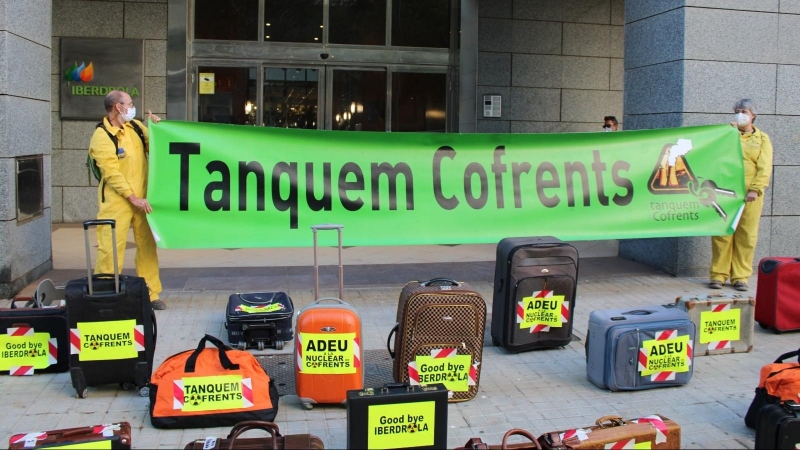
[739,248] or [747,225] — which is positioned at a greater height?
[747,225]

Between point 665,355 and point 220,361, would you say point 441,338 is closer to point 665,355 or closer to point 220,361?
point 220,361

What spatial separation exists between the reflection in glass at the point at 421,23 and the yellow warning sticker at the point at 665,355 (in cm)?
997

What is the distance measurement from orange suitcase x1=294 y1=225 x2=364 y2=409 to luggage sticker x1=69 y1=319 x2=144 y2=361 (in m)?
1.14

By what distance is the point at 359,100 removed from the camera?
14836 mm

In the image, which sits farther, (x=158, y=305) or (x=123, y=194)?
(x=158, y=305)

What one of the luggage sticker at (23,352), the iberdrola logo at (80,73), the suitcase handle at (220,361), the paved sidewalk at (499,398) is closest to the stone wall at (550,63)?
the iberdrola logo at (80,73)

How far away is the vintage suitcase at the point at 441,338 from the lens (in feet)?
18.9

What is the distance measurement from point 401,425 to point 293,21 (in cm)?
1098

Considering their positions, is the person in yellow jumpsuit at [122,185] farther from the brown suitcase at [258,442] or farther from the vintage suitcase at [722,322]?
the vintage suitcase at [722,322]

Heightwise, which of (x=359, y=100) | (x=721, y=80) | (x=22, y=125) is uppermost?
(x=359, y=100)

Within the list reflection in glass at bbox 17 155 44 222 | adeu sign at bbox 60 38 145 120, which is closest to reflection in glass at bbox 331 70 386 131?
adeu sign at bbox 60 38 145 120

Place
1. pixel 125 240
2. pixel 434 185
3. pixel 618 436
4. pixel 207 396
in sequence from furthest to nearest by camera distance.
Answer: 1. pixel 434 185
2. pixel 125 240
3. pixel 207 396
4. pixel 618 436

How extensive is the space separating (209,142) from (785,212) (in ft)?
22.8


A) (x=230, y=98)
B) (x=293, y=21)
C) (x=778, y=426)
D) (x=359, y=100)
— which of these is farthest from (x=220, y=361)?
(x=293, y=21)
